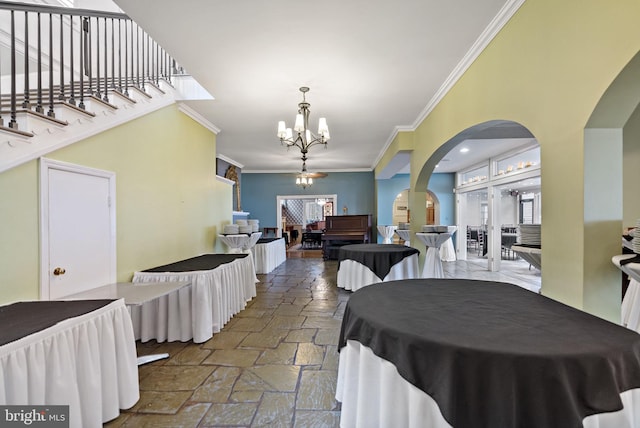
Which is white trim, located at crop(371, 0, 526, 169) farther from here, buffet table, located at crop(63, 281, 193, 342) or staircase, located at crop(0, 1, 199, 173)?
buffet table, located at crop(63, 281, 193, 342)

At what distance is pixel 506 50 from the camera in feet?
7.26

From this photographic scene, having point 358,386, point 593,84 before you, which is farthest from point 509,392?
point 593,84

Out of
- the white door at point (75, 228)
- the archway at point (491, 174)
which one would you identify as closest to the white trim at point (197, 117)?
the white door at point (75, 228)

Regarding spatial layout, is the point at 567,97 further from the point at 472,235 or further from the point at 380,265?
the point at 472,235

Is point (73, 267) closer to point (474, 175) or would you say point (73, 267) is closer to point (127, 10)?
point (127, 10)

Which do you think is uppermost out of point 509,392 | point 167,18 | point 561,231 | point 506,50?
point 167,18

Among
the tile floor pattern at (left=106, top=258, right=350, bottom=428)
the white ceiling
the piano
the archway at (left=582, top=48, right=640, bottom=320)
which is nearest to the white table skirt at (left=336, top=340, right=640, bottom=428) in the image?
the tile floor pattern at (left=106, top=258, right=350, bottom=428)

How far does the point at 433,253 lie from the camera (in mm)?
4402

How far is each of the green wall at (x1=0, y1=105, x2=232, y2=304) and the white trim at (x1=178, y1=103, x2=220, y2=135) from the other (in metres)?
0.07

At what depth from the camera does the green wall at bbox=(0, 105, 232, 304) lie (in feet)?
6.15

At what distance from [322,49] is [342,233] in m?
5.87

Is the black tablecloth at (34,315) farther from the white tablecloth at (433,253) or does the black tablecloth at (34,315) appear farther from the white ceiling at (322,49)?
the white tablecloth at (433,253)

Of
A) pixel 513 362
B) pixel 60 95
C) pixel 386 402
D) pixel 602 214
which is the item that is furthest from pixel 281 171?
pixel 513 362

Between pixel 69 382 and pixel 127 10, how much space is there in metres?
2.55
